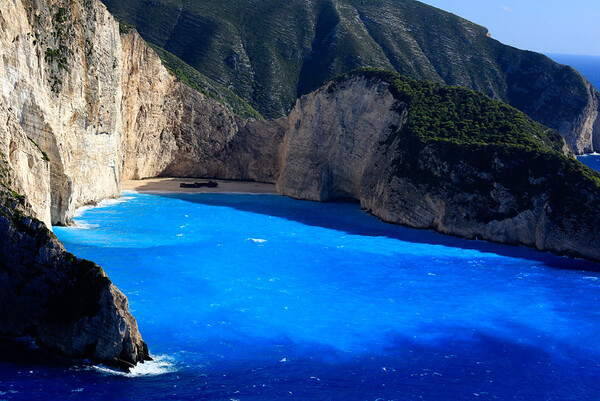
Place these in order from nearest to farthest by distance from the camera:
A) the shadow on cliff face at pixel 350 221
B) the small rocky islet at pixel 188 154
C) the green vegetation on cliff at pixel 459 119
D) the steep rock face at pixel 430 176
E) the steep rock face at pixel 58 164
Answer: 1. the steep rock face at pixel 58 164
2. the small rocky islet at pixel 188 154
3. the shadow on cliff face at pixel 350 221
4. the steep rock face at pixel 430 176
5. the green vegetation on cliff at pixel 459 119

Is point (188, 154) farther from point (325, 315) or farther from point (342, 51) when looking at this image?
point (342, 51)

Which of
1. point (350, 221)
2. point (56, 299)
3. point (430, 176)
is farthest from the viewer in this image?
point (350, 221)

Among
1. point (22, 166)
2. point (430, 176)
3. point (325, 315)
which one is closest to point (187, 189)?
point (430, 176)

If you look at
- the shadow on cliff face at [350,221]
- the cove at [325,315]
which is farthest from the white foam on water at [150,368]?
the shadow on cliff face at [350,221]

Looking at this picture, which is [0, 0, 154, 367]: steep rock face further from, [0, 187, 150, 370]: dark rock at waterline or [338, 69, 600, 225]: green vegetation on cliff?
[338, 69, 600, 225]: green vegetation on cliff

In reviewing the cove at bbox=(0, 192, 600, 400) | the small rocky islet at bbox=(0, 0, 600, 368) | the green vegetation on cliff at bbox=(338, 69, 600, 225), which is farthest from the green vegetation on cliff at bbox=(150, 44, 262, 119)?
the cove at bbox=(0, 192, 600, 400)

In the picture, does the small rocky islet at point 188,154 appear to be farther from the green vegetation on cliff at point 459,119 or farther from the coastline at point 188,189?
the coastline at point 188,189
